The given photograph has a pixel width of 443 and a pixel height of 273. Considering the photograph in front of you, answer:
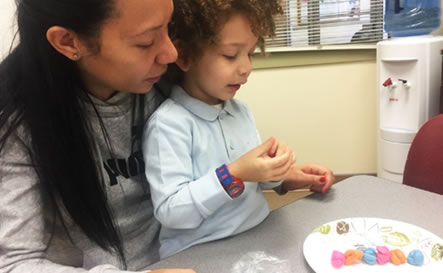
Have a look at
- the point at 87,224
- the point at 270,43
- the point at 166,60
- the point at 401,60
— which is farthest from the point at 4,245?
the point at 270,43

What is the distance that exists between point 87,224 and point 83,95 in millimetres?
263

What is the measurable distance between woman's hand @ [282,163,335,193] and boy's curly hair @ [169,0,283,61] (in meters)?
0.36

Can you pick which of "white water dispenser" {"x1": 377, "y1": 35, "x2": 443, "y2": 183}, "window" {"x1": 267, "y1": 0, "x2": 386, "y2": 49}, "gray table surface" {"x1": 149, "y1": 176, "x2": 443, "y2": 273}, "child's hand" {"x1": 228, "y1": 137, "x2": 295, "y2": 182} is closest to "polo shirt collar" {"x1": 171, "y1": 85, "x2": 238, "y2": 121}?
"child's hand" {"x1": 228, "y1": 137, "x2": 295, "y2": 182}

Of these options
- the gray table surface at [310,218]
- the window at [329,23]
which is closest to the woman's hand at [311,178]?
the gray table surface at [310,218]

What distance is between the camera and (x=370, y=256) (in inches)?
23.9

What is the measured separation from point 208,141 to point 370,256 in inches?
15.1

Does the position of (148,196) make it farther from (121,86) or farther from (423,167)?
(423,167)

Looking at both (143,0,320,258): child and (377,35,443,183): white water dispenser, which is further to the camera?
(377,35,443,183): white water dispenser

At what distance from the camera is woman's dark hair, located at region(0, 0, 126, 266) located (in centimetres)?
62

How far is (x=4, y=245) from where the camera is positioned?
582 millimetres

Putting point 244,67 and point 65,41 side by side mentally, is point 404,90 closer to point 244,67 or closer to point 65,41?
point 244,67

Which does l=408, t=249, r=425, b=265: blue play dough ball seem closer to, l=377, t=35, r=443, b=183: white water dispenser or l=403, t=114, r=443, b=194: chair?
l=403, t=114, r=443, b=194: chair

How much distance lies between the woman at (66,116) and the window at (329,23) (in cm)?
157

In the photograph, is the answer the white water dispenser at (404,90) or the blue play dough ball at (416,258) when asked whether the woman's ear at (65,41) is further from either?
the white water dispenser at (404,90)
